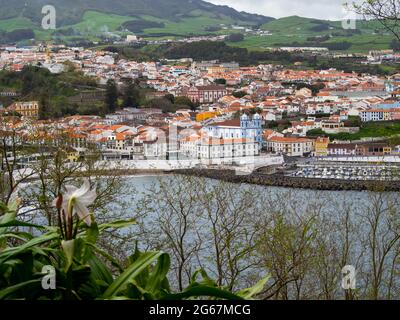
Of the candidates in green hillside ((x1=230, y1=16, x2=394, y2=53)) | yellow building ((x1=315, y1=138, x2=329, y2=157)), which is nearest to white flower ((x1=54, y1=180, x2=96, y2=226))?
yellow building ((x1=315, y1=138, x2=329, y2=157))

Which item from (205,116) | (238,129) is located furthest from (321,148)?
(205,116)

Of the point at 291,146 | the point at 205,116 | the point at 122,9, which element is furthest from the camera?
the point at 122,9

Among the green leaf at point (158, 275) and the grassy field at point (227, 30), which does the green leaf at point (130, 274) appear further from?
the grassy field at point (227, 30)

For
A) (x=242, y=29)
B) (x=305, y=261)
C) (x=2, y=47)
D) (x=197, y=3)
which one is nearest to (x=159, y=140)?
(x=305, y=261)

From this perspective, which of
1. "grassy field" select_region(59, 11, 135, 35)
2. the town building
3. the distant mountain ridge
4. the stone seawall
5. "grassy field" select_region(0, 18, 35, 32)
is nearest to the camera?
the stone seawall

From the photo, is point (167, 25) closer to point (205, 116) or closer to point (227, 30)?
point (227, 30)

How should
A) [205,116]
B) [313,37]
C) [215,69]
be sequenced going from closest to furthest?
[205,116] → [215,69] → [313,37]

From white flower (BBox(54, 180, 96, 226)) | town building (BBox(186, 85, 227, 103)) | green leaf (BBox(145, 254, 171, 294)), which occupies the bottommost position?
town building (BBox(186, 85, 227, 103))

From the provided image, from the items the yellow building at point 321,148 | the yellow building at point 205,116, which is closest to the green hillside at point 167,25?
the yellow building at point 205,116

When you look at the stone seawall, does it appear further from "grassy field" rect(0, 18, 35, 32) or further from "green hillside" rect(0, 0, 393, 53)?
"grassy field" rect(0, 18, 35, 32)
